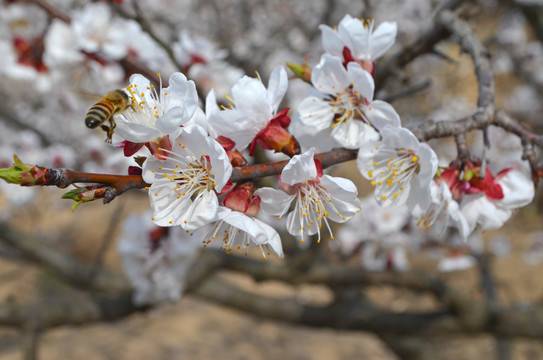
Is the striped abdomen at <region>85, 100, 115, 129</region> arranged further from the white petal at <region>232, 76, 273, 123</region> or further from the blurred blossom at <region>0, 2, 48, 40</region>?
the blurred blossom at <region>0, 2, 48, 40</region>

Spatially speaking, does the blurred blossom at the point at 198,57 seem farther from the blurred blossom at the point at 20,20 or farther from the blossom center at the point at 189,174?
the blurred blossom at the point at 20,20

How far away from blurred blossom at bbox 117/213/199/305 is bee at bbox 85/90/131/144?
112cm

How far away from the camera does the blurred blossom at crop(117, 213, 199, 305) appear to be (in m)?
2.10

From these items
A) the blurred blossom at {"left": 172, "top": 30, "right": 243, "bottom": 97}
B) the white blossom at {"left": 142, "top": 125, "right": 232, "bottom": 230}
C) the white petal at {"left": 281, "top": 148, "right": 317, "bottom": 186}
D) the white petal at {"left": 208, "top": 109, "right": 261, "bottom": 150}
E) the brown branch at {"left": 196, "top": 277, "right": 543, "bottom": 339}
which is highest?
the blurred blossom at {"left": 172, "top": 30, "right": 243, "bottom": 97}

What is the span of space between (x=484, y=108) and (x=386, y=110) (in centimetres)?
21

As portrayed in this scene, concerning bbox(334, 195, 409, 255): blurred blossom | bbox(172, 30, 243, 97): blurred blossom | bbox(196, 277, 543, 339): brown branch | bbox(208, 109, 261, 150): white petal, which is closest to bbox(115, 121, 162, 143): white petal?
bbox(208, 109, 261, 150): white petal

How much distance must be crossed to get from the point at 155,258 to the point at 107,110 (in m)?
1.27

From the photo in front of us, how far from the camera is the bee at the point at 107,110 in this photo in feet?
3.14

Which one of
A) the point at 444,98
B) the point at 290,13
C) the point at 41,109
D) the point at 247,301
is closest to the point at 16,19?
the point at 41,109

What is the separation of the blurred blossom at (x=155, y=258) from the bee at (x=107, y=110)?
112 cm

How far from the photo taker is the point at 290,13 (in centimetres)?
711

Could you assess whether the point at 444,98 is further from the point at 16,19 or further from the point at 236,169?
the point at 236,169

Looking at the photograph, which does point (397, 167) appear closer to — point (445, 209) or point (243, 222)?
point (445, 209)

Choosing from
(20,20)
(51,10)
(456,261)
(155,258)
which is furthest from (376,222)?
(20,20)
